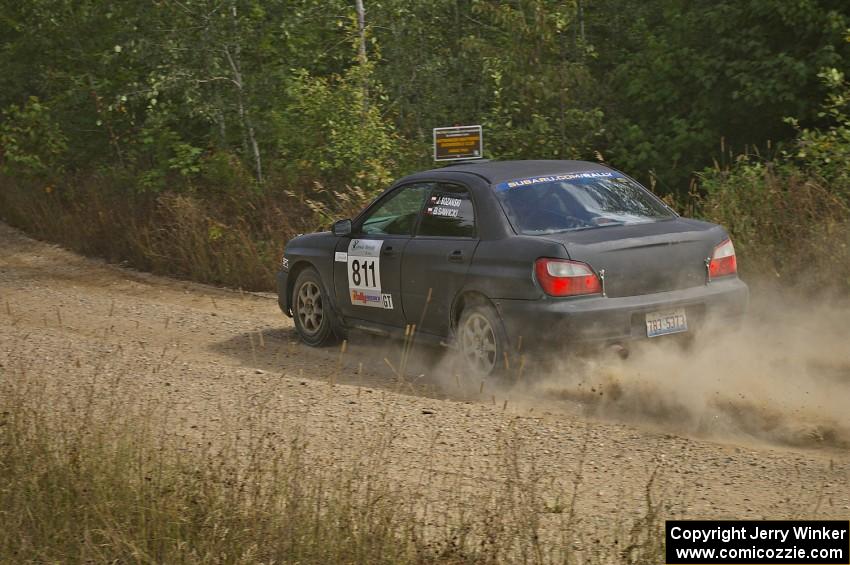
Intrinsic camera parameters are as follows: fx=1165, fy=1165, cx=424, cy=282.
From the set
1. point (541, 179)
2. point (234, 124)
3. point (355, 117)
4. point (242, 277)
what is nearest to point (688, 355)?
point (541, 179)

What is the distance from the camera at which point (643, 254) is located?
804 centimetres

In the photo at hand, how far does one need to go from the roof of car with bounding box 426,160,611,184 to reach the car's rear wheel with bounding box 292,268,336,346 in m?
1.97

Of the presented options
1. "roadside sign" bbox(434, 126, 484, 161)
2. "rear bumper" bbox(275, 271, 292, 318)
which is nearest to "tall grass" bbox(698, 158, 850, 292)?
"roadside sign" bbox(434, 126, 484, 161)

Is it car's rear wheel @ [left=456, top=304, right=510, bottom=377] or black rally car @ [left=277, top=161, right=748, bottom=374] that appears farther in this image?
car's rear wheel @ [left=456, top=304, right=510, bottom=377]

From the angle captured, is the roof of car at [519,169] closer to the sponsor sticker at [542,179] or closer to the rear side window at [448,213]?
the sponsor sticker at [542,179]

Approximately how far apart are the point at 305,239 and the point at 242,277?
473 centimetres

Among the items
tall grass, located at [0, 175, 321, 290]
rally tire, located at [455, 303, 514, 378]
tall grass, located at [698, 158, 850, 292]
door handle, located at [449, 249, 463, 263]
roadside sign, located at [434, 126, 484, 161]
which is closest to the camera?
rally tire, located at [455, 303, 514, 378]

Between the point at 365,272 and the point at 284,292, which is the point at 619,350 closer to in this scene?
the point at 365,272

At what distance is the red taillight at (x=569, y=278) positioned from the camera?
7.89 m

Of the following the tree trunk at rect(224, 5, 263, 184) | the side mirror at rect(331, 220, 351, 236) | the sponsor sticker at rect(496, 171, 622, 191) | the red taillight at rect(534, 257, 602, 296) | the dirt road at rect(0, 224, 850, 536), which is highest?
the tree trunk at rect(224, 5, 263, 184)

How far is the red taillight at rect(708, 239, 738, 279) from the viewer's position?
8398 millimetres

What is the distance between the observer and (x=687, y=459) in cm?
641

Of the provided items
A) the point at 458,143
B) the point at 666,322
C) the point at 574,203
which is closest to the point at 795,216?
the point at 458,143

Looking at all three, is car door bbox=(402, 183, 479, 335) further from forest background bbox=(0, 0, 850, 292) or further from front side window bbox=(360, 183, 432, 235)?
forest background bbox=(0, 0, 850, 292)
